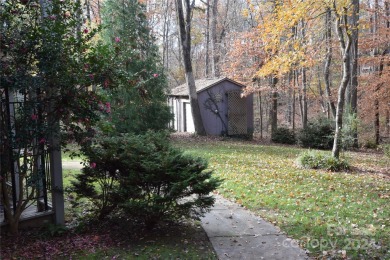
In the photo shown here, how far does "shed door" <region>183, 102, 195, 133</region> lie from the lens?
21.0m

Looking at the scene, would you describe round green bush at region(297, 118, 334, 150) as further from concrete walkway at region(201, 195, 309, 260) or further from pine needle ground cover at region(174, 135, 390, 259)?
concrete walkway at region(201, 195, 309, 260)

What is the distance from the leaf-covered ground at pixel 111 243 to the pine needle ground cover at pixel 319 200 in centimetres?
143

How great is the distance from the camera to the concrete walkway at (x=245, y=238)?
457 cm

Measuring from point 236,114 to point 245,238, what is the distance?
51.8ft

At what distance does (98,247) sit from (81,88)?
2.05 metres

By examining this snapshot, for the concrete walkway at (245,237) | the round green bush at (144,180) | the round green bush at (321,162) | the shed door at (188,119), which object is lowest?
the concrete walkway at (245,237)

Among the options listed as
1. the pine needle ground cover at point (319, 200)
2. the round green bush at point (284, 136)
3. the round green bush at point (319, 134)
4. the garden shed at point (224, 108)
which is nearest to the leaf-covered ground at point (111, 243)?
the pine needle ground cover at point (319, 200)

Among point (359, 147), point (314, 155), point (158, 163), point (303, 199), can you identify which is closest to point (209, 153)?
point (314, 155)

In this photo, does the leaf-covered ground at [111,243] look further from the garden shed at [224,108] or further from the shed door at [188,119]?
the shed door at [188,119]

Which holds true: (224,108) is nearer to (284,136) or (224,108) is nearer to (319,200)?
(284,136)

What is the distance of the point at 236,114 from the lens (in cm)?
2061

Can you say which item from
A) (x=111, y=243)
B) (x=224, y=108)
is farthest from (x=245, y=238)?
(x=224, y=108)

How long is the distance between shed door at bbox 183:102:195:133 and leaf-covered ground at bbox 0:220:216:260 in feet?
51.0

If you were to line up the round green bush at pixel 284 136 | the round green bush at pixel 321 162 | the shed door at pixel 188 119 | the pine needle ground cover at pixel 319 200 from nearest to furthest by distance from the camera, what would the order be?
the pine needle ground cover at pixel 319 200 < the round green bush at pixel 321 162 < the round green bush at pixel 284 136 < the shed door at pixel 188 119
